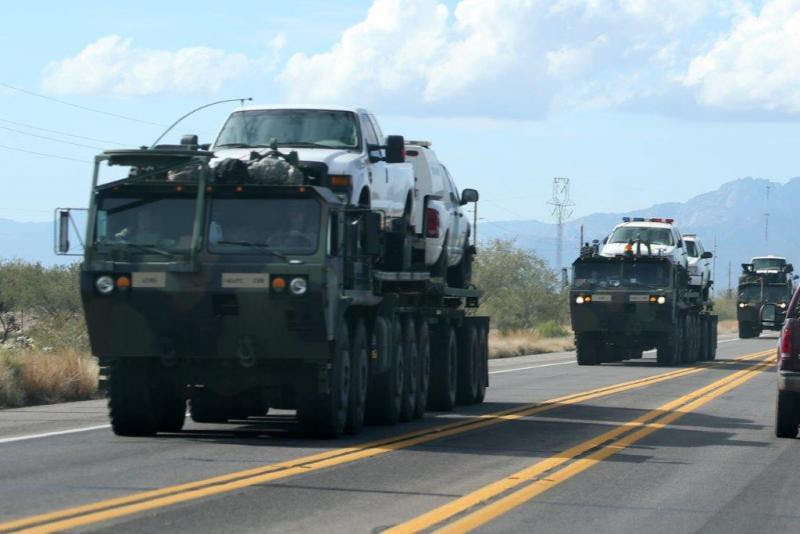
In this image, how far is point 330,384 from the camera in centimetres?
1589

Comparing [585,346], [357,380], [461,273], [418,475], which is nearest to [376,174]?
[357,380]

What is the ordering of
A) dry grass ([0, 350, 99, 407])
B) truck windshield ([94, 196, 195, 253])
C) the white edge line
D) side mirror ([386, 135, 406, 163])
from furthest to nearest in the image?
dry grass ([0, 350, 99, 407])
side mirror ([386, 135, 406, 163])
the white edge line
truck windshield ([94, 196, 195, 253])

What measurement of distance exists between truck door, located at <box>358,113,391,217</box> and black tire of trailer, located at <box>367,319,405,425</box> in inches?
54.9

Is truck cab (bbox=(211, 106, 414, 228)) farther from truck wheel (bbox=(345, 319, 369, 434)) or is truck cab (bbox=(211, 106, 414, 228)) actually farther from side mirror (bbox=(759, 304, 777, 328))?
side mirror (bbox=(759, 304, 777, 328))

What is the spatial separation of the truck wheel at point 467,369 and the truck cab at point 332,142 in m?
5.12

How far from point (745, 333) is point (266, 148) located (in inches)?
2434

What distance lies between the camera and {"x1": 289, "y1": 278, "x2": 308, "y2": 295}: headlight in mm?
15281

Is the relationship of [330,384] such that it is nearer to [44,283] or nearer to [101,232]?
[101,232]

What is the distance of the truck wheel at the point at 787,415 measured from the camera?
57.9 feet

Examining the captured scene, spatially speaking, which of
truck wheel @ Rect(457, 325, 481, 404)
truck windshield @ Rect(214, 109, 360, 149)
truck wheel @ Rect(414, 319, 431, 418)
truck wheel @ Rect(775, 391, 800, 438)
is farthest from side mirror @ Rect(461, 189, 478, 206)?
truck wheel @ Rect(775, 391, 800, 438)

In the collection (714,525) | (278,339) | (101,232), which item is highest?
(101,232)

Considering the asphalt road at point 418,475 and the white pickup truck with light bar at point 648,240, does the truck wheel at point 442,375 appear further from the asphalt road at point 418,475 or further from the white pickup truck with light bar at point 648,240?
the white pickup truck with light bar at point 648,240

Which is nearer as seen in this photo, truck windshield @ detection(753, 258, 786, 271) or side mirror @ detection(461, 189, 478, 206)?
side mirror @ detection(461, 189, 478, 206)

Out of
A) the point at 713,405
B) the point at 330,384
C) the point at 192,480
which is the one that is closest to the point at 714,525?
the point at 192,480
